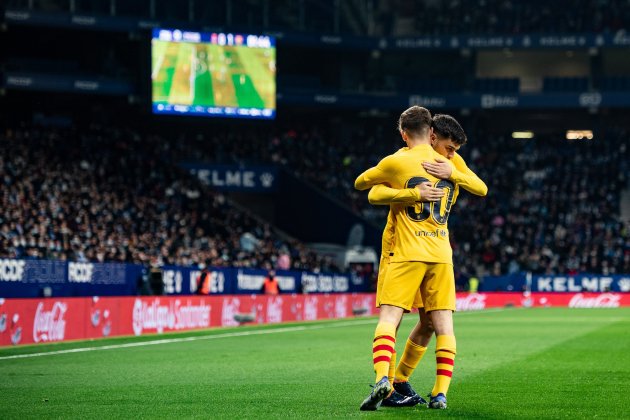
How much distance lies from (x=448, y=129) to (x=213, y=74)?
38515 mm

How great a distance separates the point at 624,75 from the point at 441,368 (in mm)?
58319

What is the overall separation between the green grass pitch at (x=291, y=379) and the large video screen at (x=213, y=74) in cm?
2395

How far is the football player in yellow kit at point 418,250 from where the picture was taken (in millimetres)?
9219

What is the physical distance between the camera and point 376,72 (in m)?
65.4

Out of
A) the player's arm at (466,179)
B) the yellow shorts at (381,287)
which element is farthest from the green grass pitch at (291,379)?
the player's arm at (466,179)

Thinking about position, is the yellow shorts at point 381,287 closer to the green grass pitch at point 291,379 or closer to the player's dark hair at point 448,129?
the green grass pitch at point 291,379

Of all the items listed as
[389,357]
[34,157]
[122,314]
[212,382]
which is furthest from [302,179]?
[389,357]

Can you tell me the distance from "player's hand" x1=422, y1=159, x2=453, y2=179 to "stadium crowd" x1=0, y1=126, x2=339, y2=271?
22.6 metres

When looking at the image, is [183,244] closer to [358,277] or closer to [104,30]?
[358,277]

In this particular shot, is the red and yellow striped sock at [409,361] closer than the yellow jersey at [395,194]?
No

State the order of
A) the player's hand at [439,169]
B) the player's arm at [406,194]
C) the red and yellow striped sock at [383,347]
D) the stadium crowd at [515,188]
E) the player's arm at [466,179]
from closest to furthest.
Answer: the red and yellow striped sock at [383,347] < the player's arm at [406,194] < the player's hand at [439,169] < the player's arm at [466,179] < the stadium crowd at [515,188]

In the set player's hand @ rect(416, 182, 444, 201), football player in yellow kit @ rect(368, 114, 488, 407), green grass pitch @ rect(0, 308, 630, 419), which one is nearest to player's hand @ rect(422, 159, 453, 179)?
football player in yellow kit @ rect(368, 114, 488, 407)

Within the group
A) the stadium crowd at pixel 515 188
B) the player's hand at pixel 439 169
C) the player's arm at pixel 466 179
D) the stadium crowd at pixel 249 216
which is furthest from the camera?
the stadium crowd at pixel 515 188

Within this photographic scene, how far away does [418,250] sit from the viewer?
9.24m
